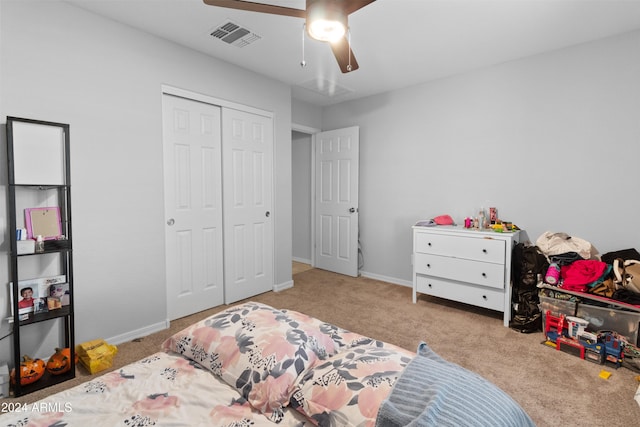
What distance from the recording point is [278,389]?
3.68ft

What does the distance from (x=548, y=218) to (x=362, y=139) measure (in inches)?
94.0

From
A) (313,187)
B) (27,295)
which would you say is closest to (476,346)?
(313,187)

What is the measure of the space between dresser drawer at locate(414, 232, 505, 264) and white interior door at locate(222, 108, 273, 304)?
5.77 feet

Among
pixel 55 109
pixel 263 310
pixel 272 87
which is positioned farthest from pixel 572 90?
pixel 55 109

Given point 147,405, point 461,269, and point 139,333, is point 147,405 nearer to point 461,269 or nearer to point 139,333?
point 139,333

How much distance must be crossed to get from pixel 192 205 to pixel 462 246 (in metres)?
2.68

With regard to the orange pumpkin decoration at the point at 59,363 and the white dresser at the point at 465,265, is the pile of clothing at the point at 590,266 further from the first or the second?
the orange pumpkin decoration at the point at 59,363

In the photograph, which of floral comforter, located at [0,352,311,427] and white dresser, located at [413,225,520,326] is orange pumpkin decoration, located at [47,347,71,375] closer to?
floral comforter, located at [0,352,311,427]

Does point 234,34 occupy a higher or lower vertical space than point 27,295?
higher

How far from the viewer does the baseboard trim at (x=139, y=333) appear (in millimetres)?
2584

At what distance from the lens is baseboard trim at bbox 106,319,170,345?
258 cm

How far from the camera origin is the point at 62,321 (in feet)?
7.59

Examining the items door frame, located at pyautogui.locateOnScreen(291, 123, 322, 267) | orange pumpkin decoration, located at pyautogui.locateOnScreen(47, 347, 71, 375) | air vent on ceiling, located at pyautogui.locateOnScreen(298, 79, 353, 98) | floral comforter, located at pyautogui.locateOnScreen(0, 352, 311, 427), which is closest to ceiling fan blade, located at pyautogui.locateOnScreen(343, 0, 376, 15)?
floral comforter, located at pyautogui.locateOnScreen(0, 352, 311, 427)

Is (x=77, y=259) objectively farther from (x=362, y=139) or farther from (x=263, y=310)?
(x=362, y=139)
